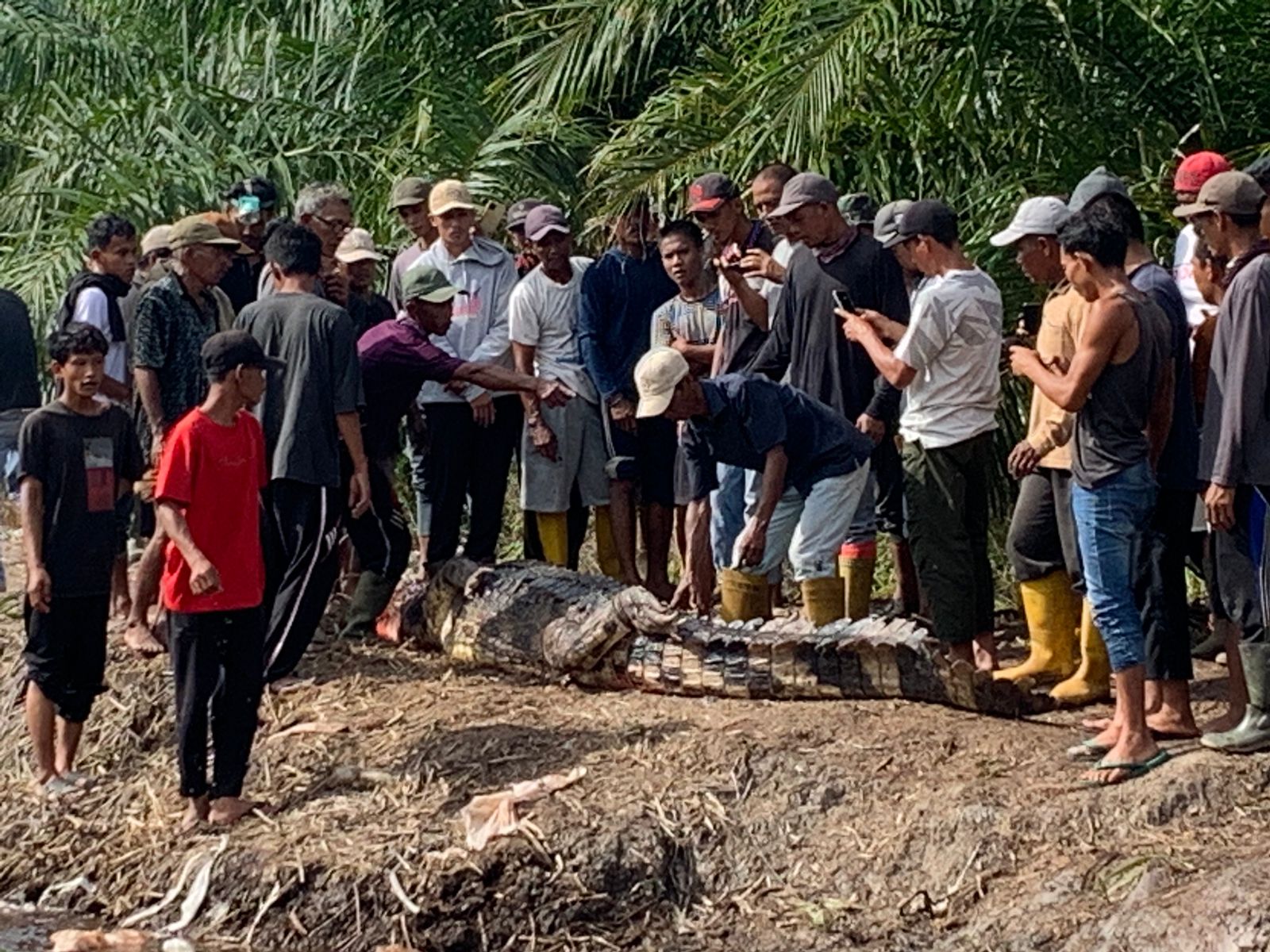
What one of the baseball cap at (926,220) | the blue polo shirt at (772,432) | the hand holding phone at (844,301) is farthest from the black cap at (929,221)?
the blue polo shirt at (772,432)

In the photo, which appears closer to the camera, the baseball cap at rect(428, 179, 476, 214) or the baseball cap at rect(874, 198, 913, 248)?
the baseball cap at rect(874, 198, 913, 248)

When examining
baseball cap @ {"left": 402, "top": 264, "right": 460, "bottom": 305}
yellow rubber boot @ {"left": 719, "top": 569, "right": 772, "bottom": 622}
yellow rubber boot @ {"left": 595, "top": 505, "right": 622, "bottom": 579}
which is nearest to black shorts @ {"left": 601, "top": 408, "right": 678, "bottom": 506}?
yellow rubber boot @ {"left": 595, "top": 505, "right": 622, "bottom": 579}

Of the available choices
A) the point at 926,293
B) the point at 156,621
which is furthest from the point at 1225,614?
the point at 156,621

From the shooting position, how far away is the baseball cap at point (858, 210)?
895 centimetres

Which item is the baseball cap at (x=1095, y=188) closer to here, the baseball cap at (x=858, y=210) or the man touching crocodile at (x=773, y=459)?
the man touching crocodile at (x=773, y=459)

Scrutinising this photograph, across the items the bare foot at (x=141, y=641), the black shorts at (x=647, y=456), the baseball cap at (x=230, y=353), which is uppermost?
the baseball cap at (x=230, y=353)

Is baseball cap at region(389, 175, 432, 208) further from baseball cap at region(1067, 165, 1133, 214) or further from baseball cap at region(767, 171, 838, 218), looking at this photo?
baseball cap at region(1067, 165, 1133, 214)

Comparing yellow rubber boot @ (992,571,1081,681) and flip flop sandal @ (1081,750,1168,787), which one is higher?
yellow rubber boot @ (992,571,1081,681)

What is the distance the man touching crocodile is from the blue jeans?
4.67 feet

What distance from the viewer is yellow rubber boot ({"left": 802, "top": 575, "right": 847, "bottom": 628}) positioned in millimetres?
8031

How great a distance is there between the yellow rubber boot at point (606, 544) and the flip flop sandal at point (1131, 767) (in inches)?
140

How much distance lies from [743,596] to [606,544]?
61.5 inches

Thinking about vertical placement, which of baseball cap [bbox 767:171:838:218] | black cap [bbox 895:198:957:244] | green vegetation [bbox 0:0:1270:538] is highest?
green vegetation [bbox 0:0:1270:538]

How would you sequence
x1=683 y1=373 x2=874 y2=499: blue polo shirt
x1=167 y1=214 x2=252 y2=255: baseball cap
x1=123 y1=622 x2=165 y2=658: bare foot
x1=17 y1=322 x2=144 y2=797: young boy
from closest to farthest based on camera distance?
x1=17 y1=322 x2=144 y2=797: young boy → x1=683 y1=373 x2=874 y2=499: blue polo shirt → x1=167 y1=214 x2=252 y2=255: baseball cap → x1=123 y1=622 x2=165 y2=658: bare foot
